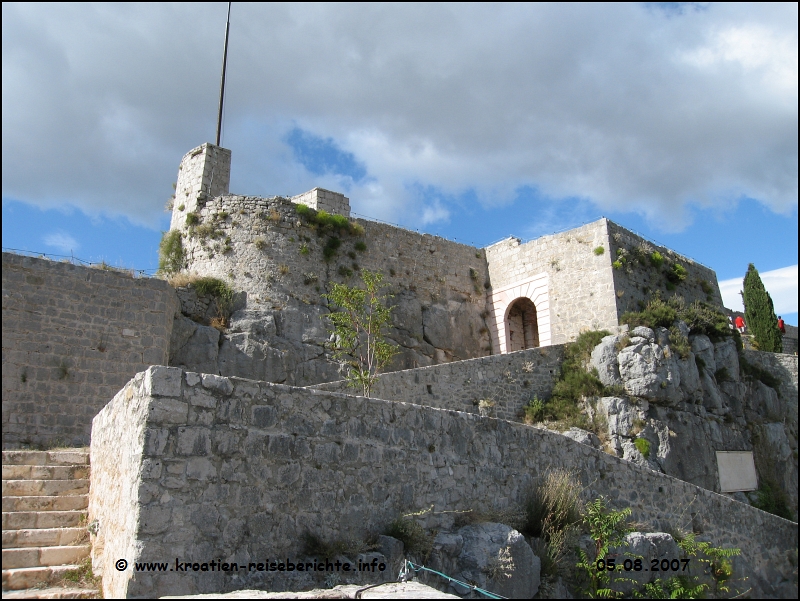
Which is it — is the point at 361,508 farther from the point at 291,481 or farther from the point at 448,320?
the point at 448,320

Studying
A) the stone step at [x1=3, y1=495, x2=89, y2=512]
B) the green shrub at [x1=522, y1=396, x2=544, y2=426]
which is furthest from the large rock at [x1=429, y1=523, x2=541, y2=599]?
the green shrub at [x1=522, y1=396, x2=544, y2=426]

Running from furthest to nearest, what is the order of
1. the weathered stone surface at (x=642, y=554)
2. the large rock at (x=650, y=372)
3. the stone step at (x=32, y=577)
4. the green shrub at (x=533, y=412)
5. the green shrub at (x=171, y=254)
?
the green shrub at (x=171, y=254), the large rock at (x=650, y=372), the green shrub at (x=533, y=412), the weathered stone surface at (x=642, y=554), the stone step at (x=32, y=577)

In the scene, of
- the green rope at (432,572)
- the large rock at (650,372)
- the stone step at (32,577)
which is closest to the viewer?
the stone step at (32,577)

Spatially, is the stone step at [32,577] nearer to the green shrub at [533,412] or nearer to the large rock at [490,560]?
the large rock at [490,560]

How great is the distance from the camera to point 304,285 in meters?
18.5

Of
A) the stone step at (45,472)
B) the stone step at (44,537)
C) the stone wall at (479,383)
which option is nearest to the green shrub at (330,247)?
the stone wall at (479,383)

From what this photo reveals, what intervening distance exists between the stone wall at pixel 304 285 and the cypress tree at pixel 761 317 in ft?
55.2

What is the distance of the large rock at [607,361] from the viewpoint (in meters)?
17.9

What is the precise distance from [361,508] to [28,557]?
3313 mm

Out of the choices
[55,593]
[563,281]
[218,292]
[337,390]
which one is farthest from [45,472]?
[563,281]

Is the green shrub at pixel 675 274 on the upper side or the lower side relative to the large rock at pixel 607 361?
upper

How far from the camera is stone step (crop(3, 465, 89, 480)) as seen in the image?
7.59 m

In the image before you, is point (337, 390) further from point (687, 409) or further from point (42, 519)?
point (687, 409)

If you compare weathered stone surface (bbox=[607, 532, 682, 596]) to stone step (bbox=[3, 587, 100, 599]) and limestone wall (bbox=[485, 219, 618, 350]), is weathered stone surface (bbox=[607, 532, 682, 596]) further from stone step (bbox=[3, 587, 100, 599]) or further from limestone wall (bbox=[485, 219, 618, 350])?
limestone wall (bbox=[485, 219, 618, 350])
